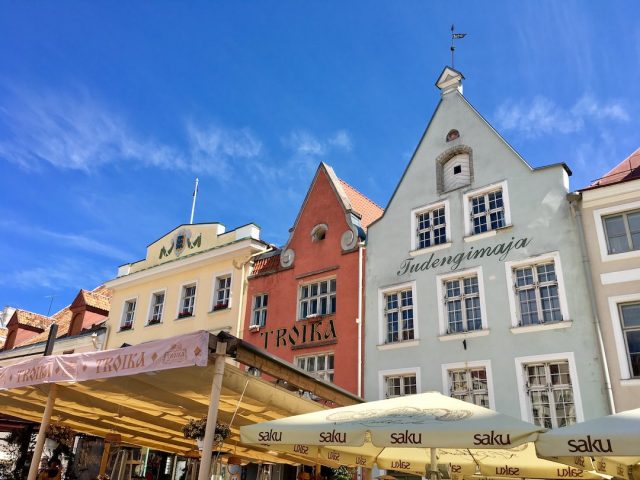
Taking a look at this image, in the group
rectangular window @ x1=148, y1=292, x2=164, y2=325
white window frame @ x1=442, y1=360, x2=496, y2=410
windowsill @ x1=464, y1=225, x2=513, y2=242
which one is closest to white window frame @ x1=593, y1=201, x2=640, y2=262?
windowsill @ x1=464, y1=225, x2=513, y2=242

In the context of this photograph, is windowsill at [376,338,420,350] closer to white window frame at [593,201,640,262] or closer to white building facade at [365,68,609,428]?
white building facade at [365,68,609,428]

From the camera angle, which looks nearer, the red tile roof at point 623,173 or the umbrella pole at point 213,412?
the umbrella pole at point 213,412

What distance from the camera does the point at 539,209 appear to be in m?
15.1

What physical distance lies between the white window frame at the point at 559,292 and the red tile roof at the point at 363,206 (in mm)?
6703

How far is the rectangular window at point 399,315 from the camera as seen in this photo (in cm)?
1639

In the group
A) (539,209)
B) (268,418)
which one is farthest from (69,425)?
(539,209)

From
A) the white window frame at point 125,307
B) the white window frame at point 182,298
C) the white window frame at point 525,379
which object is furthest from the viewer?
the white window frame at point 125,307

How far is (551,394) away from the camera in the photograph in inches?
525

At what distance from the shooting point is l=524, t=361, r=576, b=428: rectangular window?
13000 millimetres

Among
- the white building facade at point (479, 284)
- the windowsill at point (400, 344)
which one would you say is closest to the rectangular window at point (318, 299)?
the white building facade at point (479, 284)

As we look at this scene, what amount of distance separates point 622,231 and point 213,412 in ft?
36.6

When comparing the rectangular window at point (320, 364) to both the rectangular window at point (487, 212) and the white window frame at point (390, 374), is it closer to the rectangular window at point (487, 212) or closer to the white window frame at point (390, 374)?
the white window frame at point (390, 374)

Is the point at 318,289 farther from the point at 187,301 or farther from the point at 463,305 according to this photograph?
the point at 187,301

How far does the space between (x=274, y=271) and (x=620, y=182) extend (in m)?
11.3
